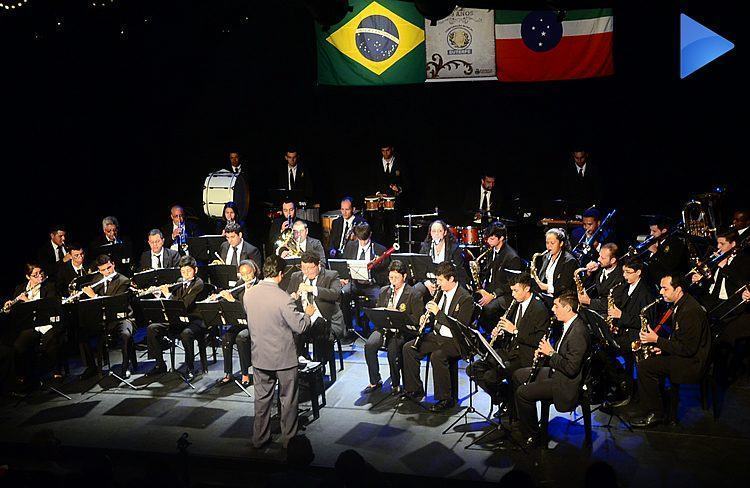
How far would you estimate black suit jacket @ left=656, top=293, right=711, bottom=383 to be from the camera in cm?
775

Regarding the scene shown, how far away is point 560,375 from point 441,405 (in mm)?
1850

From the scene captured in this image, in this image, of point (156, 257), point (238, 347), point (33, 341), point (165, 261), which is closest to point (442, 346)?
point (238, 347)

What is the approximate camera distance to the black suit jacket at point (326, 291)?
9.72 m

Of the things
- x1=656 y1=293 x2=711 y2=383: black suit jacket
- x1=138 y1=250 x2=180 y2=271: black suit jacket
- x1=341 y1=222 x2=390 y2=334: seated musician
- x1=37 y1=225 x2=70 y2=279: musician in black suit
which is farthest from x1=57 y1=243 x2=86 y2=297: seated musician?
x1=656 y1=293 x2=711 y2=383: black suit jacket

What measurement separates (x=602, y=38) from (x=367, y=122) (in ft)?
16.4

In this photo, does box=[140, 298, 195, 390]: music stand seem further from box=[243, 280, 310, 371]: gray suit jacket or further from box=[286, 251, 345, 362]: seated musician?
box=[243, 280, 310, 371]: gray suit jacket

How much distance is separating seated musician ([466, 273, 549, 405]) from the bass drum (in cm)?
749

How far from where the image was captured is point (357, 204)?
1557 centimetres

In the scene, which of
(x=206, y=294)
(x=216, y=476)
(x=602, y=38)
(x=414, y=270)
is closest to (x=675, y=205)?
(x=602, y=38)

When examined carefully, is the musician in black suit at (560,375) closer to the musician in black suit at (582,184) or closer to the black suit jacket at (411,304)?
the black suit jacket at (411,304)

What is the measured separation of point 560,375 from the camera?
7.29 meters

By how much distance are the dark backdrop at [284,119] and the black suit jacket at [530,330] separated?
673 cm

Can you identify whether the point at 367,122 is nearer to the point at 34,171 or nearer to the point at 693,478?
the point at 34,171

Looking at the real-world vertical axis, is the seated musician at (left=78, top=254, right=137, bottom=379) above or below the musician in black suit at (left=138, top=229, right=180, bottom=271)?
below
